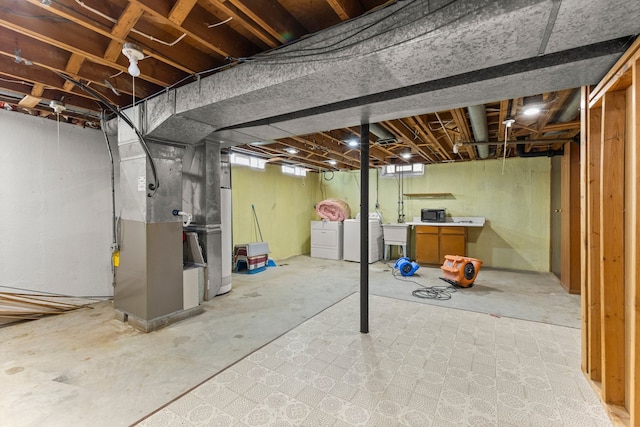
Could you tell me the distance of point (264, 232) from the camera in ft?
21.2

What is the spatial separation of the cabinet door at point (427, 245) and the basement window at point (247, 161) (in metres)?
3.88

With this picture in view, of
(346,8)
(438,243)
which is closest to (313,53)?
(346,8)

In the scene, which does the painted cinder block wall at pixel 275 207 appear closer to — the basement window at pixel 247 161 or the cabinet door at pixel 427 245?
the basement window at pixel 247 161

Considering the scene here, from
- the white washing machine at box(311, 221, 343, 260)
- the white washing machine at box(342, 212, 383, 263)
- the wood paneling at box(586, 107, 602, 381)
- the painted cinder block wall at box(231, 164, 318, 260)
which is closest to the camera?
the wood paneling at box(586, 107, 602, 381)

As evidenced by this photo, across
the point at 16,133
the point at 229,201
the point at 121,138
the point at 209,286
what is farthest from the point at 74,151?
the point at 209,286

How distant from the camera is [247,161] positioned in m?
5.77

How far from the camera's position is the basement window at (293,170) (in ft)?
22.8

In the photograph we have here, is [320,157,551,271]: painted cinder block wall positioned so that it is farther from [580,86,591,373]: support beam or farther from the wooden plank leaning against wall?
the wooden plank leaning against wall

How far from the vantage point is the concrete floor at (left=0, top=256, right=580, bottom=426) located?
1.81 m

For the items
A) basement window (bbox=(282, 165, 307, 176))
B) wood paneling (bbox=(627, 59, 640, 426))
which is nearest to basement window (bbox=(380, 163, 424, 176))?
basement window (bbox=(282, 165, 307, 176))

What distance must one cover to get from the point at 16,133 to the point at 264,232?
13.8 feet

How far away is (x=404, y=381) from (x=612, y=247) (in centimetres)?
165

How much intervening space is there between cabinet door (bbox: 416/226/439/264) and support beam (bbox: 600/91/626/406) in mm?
4331

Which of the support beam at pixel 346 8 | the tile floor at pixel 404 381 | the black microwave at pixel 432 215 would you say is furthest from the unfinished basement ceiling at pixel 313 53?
the black microwave at pixel 432 215
